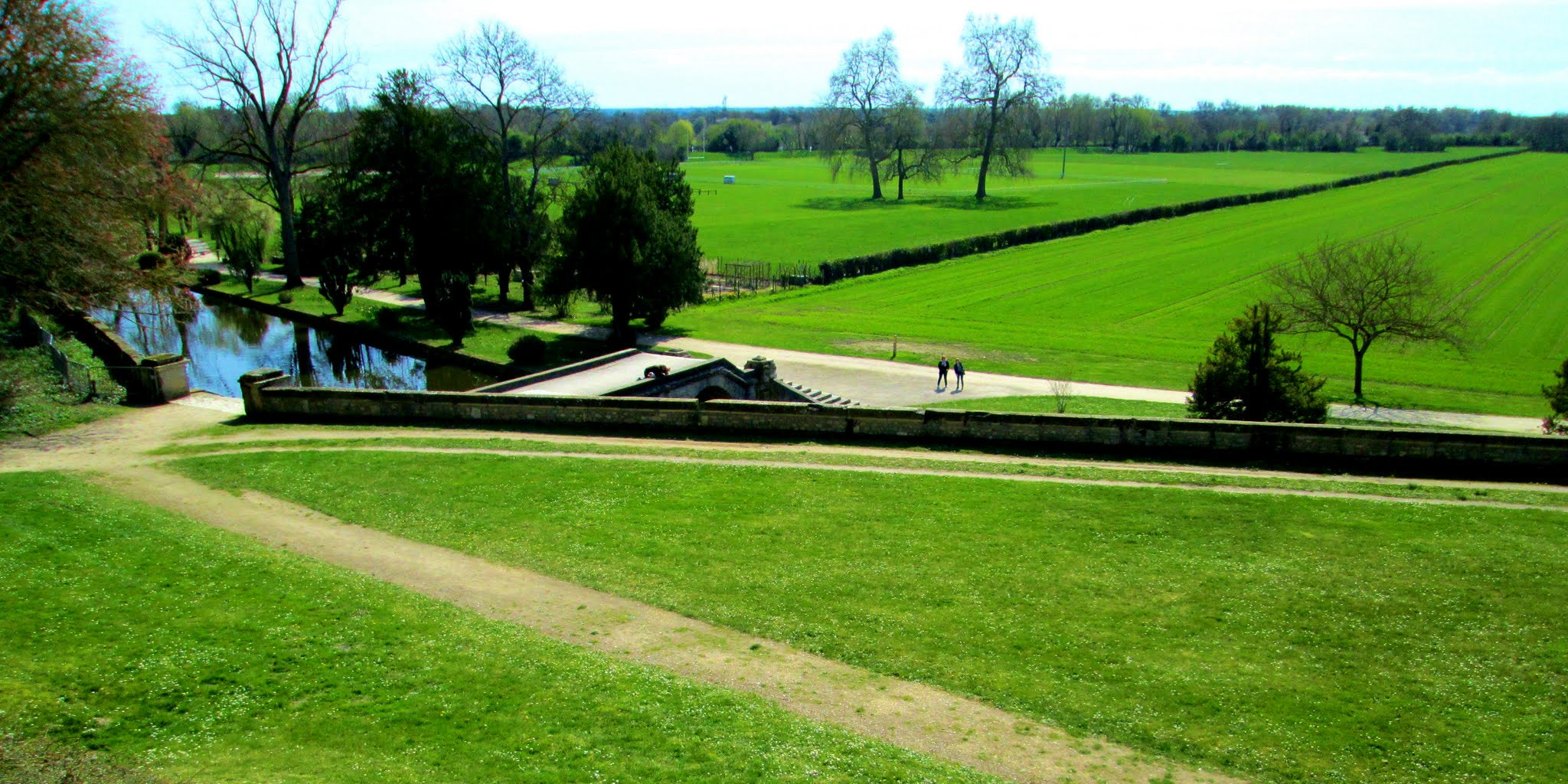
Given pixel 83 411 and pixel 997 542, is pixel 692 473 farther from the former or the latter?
pixel 83 411

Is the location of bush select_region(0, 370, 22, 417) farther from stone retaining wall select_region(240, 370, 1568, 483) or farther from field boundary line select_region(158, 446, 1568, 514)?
field boundary line select_region(158, 446, 1568, 514)

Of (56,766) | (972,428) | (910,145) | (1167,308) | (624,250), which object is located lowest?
(1167,308)

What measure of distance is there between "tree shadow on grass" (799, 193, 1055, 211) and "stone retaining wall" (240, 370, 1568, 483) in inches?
3275

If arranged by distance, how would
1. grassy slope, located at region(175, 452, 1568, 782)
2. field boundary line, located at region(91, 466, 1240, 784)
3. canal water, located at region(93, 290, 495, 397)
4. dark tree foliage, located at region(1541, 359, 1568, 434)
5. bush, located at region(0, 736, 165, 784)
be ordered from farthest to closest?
canal water, located at region(93, 290, 495, 397)
dark tree foliage, located at region(1541, 359, 1568, 434)
grassy slope, located at region(175, 452, 1568, 782)
field boundary line, located at region(91, 466, 1240, 784)
bush, located at region(0, 736, 165, 784)

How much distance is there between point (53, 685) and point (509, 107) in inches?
2004

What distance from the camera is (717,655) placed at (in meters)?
12.7

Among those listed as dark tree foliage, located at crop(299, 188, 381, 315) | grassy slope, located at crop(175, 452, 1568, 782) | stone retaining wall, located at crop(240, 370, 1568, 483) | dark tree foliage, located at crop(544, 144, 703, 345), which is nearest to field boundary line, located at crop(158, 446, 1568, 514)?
grassy slope, located at crop(175, 452, 1568, 782)

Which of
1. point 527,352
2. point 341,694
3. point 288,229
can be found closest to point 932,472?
point 341,694

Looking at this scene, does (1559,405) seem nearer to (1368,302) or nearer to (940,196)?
(1368,302)

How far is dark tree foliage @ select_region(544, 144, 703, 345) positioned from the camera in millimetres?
44250

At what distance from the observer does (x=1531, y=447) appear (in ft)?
66.2

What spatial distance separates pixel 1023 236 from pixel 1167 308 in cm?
2680

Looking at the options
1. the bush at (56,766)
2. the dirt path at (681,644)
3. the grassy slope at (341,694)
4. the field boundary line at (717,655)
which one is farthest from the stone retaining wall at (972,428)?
the bush at (56,766)

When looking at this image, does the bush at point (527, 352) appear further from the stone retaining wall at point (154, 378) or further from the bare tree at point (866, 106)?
the bare tree at point (866, 106)
